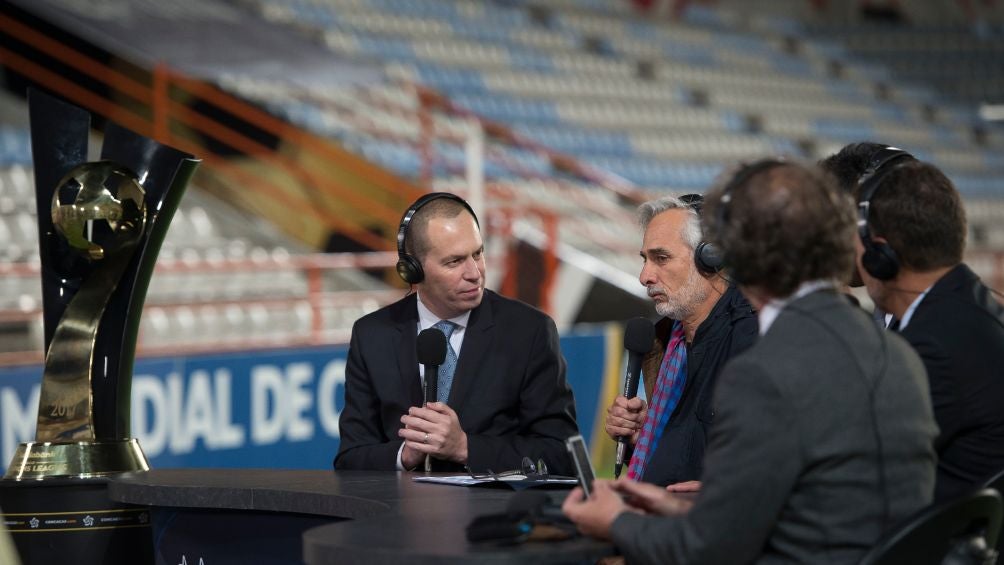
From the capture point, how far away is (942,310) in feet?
8.75

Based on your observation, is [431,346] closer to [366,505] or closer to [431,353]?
[431,353]

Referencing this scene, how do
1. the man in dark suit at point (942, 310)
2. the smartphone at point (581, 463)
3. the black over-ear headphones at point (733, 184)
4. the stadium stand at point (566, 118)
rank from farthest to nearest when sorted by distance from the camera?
the stadium stand at point (566, 118) < the man in dark suit at point (942, 310) < the smartphone at point (581, 463) < the black over-ear headphones at point (733, 184)

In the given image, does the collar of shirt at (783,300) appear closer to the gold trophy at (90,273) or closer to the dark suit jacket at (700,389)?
the dark suit jacket at (700,389)

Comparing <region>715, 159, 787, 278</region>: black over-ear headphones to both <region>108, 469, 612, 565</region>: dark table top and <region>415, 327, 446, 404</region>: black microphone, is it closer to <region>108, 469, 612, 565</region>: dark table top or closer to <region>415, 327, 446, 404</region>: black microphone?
<region>108, 469, 612, 565</region>: dark table top

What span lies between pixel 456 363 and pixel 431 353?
0.41m

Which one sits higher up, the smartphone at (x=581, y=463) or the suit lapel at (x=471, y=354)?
the suit lapel at (x=471, y=354)

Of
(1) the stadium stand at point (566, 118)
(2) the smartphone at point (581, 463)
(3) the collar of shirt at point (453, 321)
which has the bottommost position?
(2) the smartphone at point (581, 463)

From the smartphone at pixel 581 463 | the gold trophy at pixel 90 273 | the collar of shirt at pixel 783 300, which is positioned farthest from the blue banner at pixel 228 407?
the collar of shirt at pixel 783 300

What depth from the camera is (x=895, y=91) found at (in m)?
20.7

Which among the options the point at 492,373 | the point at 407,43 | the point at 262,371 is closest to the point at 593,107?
the point at 407,43

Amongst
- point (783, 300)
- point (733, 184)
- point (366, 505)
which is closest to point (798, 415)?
point (783, 300)

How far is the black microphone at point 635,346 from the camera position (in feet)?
10.5

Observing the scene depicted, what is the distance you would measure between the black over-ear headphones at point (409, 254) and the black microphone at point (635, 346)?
2.16 feet

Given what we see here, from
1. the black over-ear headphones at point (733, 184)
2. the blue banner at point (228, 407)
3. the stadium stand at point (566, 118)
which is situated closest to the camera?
the black over-ear headphones at point (733, 184)
